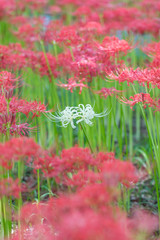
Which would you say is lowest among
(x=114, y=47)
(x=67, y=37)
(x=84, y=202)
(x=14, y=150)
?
(x=84, y=202)

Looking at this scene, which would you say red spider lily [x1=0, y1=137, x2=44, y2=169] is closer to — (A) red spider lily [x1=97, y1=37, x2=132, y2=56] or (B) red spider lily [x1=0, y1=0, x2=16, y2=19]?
(A) red spider lily [x1=97, y1=37, x2=132, y2=56]

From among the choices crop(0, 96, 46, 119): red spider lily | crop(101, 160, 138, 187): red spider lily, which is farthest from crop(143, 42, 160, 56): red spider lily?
crop(101, 160, 138, 187): red spider lily

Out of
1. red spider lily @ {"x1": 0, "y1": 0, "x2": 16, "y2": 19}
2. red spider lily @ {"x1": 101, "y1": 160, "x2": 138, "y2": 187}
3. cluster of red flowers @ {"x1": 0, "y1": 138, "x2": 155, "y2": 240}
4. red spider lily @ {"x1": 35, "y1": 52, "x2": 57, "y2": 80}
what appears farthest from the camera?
red spider lily @ {"x1": 0, "y1": 0, "x2": 16, "y2": 19}

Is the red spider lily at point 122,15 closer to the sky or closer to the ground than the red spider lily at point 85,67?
closer to the sky

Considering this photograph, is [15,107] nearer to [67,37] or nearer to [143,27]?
[67,37]

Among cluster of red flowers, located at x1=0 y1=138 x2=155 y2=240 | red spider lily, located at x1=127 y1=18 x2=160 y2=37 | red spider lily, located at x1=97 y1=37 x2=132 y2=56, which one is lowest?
cluster of red flowers, located at x1=0 y1=138 x2=155 y2=240

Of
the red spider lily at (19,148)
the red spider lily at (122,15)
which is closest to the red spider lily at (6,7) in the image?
the red spider lily at (122,15)

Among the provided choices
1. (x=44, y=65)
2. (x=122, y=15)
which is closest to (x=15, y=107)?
(x=44, y=65)

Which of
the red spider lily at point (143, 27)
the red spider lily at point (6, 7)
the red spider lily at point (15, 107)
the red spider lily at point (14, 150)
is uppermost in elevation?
the red spider lily at point (6, 7)

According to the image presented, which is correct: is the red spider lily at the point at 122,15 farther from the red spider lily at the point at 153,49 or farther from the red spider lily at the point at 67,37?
the red spider lily at the point at 67,37

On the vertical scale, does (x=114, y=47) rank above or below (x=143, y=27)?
below
